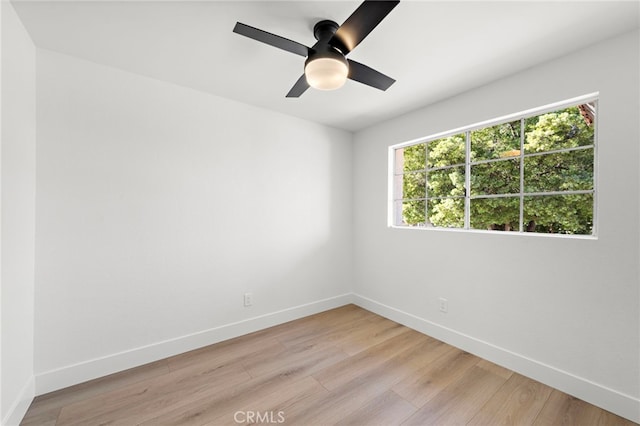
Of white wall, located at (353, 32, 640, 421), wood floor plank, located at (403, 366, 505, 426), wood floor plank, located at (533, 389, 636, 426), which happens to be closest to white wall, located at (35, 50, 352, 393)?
white wall, located at (353, 32, 640, 421)

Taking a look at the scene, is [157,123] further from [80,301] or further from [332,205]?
[332,205]

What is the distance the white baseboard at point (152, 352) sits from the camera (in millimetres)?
1773

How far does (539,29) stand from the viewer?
1562 mm

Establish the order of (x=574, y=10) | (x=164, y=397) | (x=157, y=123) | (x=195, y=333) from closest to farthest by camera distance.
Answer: (x=574, y=10), (x=164, y=397), (x=157, y=123), (x=195, y=333)

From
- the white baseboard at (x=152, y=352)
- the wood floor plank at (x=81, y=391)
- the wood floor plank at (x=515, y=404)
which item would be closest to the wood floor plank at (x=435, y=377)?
the wood floor plank at (x=515, y=404)

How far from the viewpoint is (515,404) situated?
5.46 feet

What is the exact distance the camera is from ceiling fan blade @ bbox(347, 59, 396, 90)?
157cm

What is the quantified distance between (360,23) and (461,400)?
234 cm

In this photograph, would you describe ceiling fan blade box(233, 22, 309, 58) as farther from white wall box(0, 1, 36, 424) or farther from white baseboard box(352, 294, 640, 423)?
white baseboard box(352, 294, 640, 423)

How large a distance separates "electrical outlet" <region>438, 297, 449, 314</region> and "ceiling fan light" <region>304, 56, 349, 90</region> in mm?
2171

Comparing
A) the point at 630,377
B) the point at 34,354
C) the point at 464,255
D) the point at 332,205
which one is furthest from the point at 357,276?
the point at 34,354

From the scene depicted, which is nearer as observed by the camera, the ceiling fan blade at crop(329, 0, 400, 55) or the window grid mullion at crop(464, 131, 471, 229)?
the ceiling fan blade at crop(329, 0, 400, 55)

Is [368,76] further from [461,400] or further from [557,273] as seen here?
[461,400]

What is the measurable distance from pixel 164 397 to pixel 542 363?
2.67m
